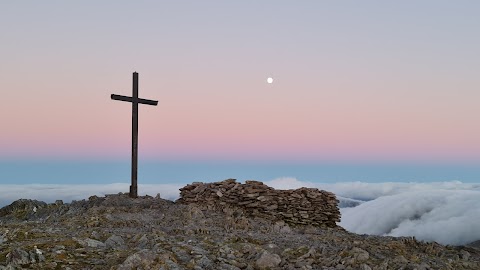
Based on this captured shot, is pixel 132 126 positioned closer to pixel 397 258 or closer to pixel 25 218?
pixel 25 218

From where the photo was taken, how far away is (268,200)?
62.7ft

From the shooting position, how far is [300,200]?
65.0 feet

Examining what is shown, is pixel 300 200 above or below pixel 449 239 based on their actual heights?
above

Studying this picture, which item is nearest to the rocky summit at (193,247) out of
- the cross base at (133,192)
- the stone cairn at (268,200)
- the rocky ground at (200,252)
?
the rocky ground at (200,252)

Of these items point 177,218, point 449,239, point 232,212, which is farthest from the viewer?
point 449,239

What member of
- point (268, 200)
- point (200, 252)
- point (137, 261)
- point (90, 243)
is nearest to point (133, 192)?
point (268, 200)

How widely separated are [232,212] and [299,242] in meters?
7.06

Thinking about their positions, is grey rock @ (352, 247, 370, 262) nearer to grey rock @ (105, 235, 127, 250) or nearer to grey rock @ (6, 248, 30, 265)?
grey rock @ (105, 235, 127, 250)

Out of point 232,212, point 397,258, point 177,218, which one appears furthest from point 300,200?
point 397,258

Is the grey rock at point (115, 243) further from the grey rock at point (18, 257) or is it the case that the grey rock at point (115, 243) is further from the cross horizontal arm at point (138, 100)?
the cross horizontal arm at point (138, 100)

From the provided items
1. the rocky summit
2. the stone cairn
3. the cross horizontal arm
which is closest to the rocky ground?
the rocky summit

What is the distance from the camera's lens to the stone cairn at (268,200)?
62.4ft

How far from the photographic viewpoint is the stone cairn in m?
19.0

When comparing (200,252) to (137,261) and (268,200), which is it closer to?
(137,261)
